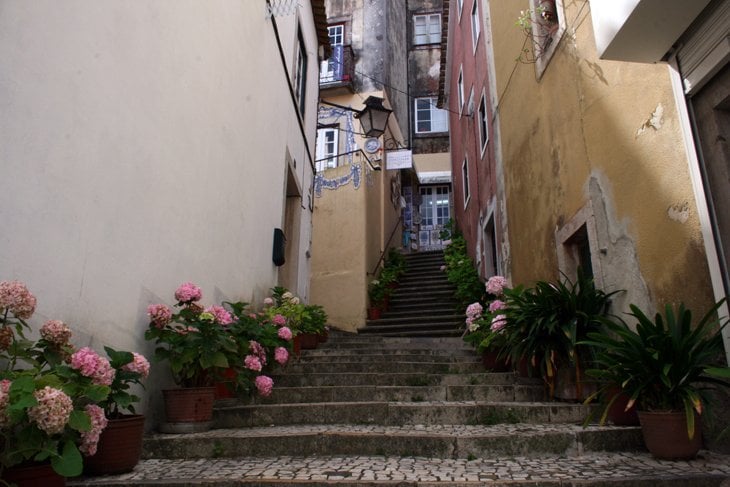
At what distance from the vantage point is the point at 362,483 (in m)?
2.68

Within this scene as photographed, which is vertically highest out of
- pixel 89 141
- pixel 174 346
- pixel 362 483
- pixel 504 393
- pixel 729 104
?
pixel 729 104

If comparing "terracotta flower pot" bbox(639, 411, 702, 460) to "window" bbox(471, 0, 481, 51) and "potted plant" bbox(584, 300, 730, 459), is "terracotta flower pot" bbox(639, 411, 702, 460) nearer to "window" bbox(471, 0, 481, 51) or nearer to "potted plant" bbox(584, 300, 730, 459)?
"potted plant" bbox(584, 300, 730, 459)

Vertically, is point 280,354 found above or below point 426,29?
below

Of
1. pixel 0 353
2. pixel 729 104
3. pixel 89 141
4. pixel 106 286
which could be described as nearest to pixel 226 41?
pixel 89 141

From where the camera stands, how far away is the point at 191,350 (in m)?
3.49

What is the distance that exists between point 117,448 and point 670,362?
317 cm

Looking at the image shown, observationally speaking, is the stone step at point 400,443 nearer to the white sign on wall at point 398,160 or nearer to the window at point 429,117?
the white sign on wall at point 398,160

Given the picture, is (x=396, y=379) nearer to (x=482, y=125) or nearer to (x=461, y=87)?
(x=482, y=125)

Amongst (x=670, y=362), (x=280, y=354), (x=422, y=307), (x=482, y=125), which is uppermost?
(x=482, y=125)

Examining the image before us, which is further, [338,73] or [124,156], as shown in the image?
[338,73]

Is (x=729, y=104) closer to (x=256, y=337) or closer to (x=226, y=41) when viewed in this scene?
(x=256, y=337)

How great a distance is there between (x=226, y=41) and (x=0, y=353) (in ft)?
12.4

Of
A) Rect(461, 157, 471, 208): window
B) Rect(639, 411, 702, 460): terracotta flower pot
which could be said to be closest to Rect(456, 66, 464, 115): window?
Rect(461, 157, 471, 208): window

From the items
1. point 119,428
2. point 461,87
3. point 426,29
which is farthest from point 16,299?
point 426,29
